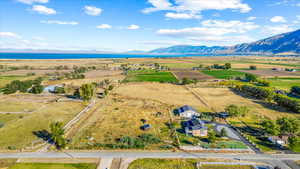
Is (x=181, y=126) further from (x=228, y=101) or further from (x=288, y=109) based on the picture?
(x=288, y=109)

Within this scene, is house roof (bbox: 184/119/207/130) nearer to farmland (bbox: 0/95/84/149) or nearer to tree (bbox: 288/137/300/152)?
tree (bbox: 288/137/300/152)

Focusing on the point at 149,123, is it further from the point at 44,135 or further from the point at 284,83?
the point at 284,83

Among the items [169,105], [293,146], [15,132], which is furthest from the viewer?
[169,105]

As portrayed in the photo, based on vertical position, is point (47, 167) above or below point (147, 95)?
below

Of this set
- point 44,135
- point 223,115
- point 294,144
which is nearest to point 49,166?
point 44,135

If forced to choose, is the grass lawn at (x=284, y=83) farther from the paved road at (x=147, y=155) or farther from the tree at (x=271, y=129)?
the paved road at (x=147, y=155)

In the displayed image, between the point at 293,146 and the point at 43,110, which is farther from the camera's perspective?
the point at 43,110

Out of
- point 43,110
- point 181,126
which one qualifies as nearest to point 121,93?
point 43,110

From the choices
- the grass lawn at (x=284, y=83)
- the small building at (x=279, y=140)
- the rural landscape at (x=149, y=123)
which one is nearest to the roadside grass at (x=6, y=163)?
the rural landscape at (x=149, y=123)
